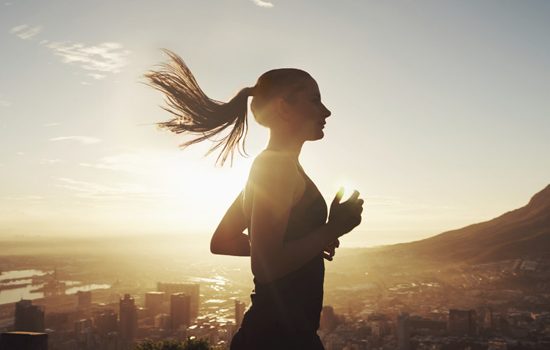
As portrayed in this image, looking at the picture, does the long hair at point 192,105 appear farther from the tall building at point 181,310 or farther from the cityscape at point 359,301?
the tall building at point 181,310

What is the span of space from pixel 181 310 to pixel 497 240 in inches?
2326

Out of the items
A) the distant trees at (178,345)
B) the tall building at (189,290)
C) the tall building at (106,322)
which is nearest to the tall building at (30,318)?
the tall building at (106,322)

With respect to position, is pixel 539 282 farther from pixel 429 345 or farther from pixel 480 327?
pixel 429 345

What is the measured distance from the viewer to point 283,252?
1537mm

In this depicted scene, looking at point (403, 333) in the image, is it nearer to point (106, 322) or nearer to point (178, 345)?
point (106, 322)

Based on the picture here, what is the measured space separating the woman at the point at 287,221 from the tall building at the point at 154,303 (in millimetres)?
58548

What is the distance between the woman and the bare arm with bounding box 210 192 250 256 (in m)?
0.40

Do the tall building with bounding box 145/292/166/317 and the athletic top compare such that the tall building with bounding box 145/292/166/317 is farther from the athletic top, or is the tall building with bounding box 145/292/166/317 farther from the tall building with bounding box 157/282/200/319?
the athletic top

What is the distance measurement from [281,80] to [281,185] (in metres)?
0.44

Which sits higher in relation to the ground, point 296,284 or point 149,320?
point 296,284

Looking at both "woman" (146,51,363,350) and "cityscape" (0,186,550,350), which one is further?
"cityscape" (0,186,550,350)

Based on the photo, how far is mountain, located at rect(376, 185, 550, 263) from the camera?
82500 millimetres

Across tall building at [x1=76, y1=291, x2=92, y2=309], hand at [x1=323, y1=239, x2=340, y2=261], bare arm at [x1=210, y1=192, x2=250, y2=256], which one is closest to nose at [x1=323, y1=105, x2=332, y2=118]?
hand at [x1=323, y1=239, x2=340, y2=261]

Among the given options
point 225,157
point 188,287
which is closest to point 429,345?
point 188,287
